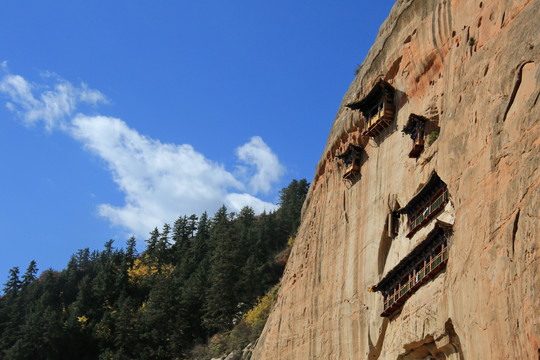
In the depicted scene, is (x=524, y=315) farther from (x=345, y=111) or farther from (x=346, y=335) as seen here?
(x=345, y=111)

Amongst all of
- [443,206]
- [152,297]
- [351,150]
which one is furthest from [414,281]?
[152,297]

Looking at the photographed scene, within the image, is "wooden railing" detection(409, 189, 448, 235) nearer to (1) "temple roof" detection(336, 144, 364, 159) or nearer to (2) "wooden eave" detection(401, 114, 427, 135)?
(2) "wooden eave" detection(401, 114, 427, 135)

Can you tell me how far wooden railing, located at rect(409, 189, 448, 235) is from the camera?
20359mm

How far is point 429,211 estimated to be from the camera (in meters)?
21.2

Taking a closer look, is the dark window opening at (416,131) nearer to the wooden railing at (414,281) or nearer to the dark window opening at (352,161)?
the wooden railing at (414,281)

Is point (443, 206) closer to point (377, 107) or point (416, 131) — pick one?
point (416, 131)

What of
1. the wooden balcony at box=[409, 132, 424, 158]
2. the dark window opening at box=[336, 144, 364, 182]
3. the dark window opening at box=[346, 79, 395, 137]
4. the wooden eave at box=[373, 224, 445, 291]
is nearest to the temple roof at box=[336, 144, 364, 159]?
the dark window opening at box=[336, 144, 364, 182]

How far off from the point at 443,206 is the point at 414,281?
105 inches

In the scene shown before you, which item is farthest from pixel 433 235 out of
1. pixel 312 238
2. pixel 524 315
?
pixel 312 238

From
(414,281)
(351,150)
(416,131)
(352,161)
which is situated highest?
(351,150)

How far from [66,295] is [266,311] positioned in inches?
1201

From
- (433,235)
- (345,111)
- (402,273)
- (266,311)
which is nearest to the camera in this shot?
(433,235)

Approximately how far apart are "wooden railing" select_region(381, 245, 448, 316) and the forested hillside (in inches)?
933

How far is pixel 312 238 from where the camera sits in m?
30.4
